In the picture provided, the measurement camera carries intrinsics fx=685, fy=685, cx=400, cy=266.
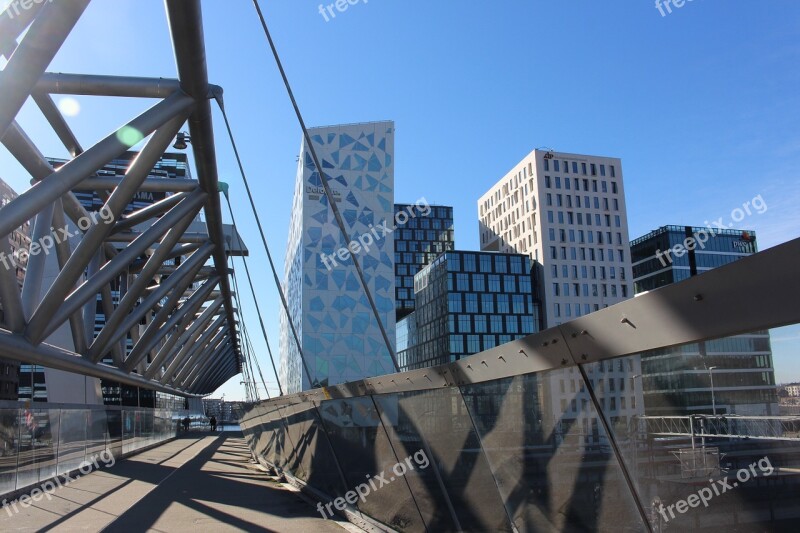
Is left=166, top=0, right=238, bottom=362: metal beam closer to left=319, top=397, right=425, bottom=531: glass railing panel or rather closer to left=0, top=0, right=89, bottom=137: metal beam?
left=0, top=0, right=89, bottom=137: metal beam

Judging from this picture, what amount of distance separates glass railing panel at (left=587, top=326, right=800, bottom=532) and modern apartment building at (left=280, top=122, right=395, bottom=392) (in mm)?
68728

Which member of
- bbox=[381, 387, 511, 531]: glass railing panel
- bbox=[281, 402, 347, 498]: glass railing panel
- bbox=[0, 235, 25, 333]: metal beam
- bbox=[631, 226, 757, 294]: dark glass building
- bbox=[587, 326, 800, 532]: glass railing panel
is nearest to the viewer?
bbox=[587, 326, 800, 532]: glass railing panel

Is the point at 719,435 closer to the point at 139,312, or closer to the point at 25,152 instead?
the point at 25,152

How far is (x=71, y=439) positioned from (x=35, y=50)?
1398 cm

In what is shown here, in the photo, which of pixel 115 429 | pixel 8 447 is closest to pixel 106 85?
pixel 8 447

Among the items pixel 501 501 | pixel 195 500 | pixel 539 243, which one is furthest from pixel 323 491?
pixel 539 243

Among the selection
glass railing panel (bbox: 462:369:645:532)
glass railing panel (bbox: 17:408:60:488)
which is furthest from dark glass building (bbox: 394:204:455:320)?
glass railing panel (bbox: 462:369:645:532)

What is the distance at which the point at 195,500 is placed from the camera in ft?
45.6

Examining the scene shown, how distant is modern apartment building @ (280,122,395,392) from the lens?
245 ft

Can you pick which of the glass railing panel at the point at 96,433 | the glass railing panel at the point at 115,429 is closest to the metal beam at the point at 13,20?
the glass railing panel at the point at 96,433

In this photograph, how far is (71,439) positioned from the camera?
18984mm

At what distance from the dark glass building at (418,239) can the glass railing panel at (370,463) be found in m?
124

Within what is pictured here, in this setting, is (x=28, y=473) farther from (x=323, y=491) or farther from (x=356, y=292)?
(x=356, y=292)

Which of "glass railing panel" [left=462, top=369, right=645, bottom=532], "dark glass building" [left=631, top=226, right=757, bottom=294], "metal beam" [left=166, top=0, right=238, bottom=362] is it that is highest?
"dark glass building" [left=631, top=226, right=757, bottom=294]
